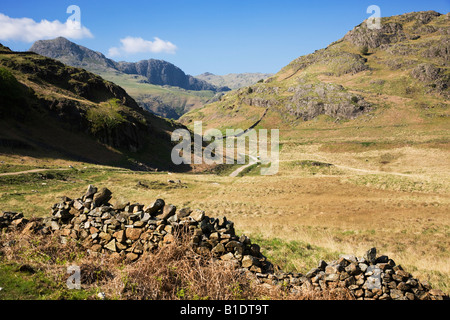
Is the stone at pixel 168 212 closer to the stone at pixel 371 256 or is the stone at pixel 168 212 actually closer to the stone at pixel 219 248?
the stone at pixel 219 248

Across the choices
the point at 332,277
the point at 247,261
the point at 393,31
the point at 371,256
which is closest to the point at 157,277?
the point at 247,261

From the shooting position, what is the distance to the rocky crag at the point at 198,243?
7.86 m

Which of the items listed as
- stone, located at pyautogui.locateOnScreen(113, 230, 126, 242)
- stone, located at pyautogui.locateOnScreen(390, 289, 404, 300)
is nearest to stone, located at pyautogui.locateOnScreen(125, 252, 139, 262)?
stone, located at pyautogui.locateOnScreen(113, 230, 126, 242)

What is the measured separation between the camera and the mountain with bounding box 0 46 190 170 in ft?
161

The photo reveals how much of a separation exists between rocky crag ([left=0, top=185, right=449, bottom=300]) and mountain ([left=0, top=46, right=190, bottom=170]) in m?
42.6

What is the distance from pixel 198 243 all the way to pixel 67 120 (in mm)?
62640

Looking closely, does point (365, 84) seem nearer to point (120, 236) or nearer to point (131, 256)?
point (120, 236)

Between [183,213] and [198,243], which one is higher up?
[183,213]

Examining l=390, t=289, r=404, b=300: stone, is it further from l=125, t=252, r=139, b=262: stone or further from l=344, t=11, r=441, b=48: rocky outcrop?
l=344, t=11, r=441, b=48: rocky outcrop

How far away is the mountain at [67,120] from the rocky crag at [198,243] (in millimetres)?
42552

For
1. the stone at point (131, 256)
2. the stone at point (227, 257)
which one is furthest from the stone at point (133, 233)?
the stone at point (227, 257)

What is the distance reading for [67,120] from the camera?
57875mm
